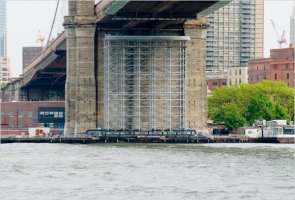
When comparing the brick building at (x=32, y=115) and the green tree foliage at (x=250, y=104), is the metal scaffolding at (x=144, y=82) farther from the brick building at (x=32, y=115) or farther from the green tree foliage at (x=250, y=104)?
the brick building at (x=32, y=115)

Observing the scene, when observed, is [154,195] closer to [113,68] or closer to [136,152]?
[136,152]

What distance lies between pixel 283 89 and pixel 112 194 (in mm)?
96205

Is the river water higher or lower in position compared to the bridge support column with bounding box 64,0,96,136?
lower

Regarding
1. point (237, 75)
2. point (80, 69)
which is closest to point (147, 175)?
point (80, 69)

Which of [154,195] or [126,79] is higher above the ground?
[126,79]

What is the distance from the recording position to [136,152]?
83.5m

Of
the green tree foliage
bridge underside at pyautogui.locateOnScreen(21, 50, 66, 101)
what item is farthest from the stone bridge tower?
bridge underside at pyautogui.locateOnScreen(21, 50, 66, 101)

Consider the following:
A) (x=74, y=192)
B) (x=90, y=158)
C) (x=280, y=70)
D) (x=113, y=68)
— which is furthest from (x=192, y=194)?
(x=280, y=70)

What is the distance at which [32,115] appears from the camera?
5300 inches

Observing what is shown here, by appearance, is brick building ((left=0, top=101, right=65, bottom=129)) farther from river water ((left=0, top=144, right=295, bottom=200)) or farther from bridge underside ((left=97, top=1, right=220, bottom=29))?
river water ((left=0, top=144, right=295, bottom=200))

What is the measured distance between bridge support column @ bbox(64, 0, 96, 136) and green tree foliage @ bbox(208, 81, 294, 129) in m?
22.0

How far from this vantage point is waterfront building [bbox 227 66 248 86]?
7564 inches

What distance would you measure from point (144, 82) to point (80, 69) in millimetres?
6173

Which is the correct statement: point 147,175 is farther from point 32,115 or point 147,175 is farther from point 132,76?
point 32,115
